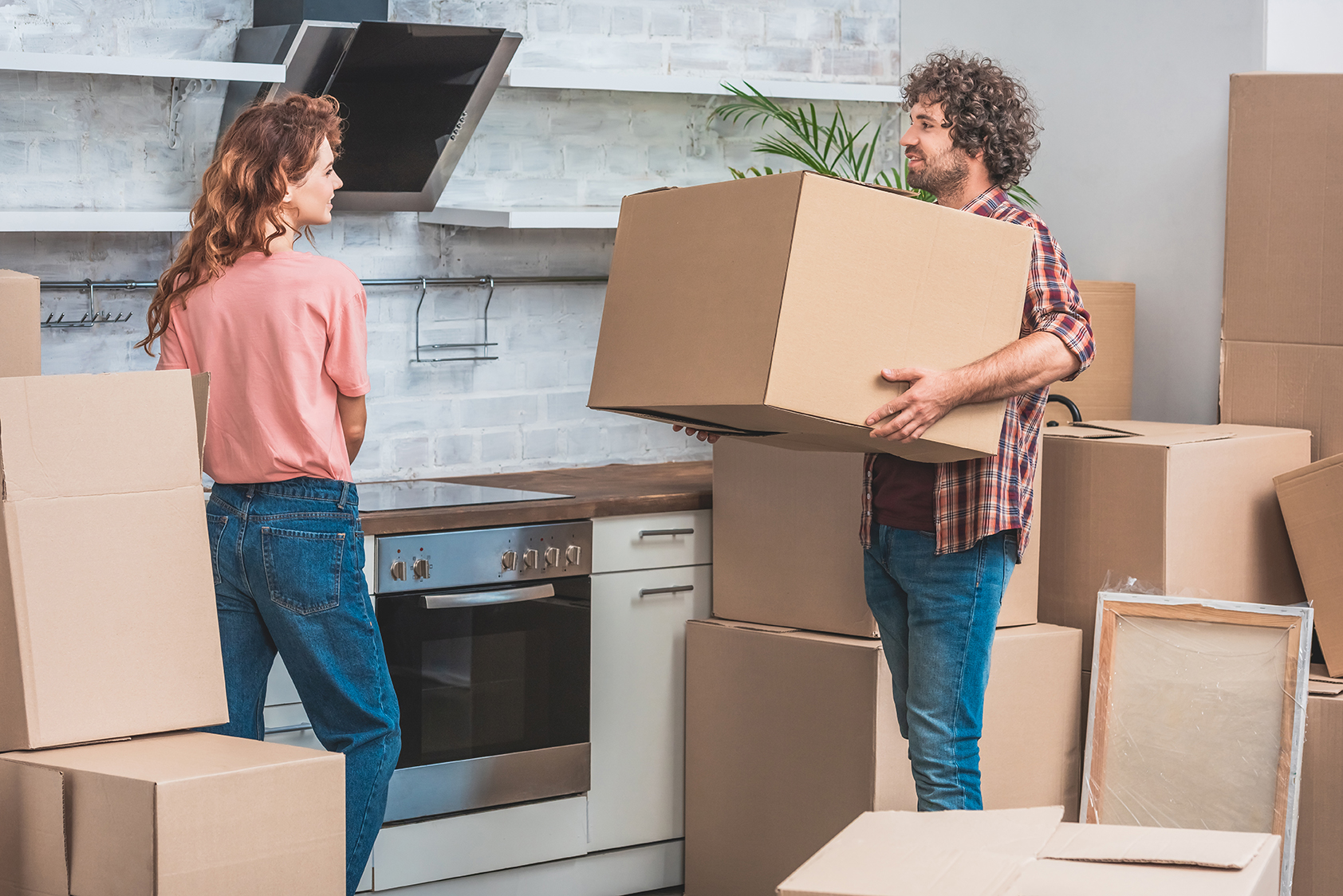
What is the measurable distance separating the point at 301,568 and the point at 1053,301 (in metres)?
1.11

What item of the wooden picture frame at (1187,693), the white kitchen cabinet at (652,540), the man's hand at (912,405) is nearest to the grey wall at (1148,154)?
the wooden picture frame at (1187,693)

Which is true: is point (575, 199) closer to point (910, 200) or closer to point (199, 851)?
point (910, 200)

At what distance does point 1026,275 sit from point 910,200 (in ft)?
0.70

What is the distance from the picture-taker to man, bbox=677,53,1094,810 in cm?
204

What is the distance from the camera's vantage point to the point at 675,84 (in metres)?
3.22

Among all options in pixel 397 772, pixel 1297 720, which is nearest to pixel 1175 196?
pixel 1297 720

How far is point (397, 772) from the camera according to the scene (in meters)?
2.69

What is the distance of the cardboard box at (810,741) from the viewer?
2650 mm

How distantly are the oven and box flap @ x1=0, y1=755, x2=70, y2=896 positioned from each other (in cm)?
104

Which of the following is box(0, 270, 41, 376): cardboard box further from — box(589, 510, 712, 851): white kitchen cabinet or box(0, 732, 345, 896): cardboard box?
box(589, 510, 712, 851): white kitchen cabinet

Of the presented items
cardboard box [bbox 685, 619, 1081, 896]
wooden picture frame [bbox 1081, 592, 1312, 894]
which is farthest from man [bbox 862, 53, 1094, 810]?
wooden picture frame [bbox 1081, 592, 1312, 894]

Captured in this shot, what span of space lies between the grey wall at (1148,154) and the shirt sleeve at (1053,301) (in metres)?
1.04

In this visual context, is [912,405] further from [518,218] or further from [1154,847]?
[518,218]

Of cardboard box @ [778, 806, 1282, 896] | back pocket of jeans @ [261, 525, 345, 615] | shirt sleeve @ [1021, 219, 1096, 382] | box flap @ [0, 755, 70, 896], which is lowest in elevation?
box flap @ [0, 755, 70, 896]
